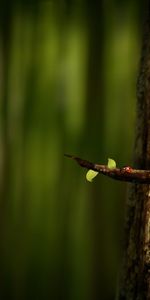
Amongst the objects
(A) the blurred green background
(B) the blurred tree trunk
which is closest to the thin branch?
(B) the blurred tree trunk

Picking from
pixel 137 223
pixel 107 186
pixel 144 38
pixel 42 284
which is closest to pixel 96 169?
pixel 137 223

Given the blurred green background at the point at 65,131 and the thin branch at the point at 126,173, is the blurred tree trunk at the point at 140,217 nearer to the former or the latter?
the thin branch at the point at 126,173

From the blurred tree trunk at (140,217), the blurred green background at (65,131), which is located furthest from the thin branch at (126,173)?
the blurred green background at (65,131)

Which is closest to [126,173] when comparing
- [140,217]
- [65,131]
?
[140,217]

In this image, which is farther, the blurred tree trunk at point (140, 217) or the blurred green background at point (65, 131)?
the blurred green background at point (65, 131)

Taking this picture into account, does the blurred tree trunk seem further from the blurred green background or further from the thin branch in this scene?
the blurred green background
